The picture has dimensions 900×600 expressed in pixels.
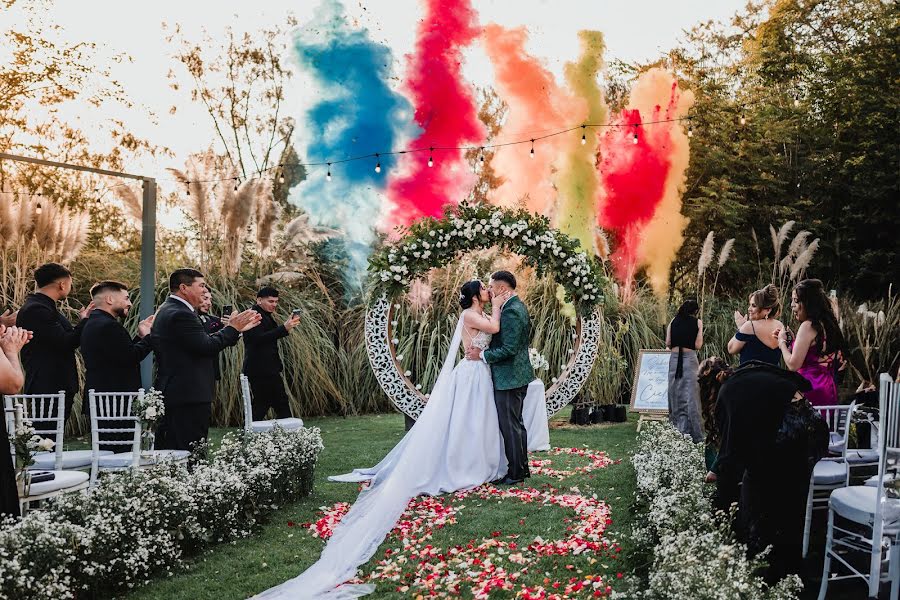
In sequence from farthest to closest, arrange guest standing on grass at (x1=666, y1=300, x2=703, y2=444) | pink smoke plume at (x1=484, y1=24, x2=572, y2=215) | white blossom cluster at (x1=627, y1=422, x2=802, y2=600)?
pink smoke plume at (x1=484, y1=24, x2=572, y2=215), guest standing on grass at (x1=666, y1=300, x2=703, y2=444), white blossom cluster at (x1=627, y1=422, x2=802, y2=600)

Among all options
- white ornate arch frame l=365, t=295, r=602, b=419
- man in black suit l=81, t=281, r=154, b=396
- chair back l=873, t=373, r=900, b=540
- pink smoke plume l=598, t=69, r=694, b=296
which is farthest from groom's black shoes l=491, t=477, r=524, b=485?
pink smoke plume l=598, t=69, r=694, b=296

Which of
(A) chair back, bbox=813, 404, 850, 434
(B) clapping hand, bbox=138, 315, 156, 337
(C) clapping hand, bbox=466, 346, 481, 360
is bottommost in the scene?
(A) chair back, bbox=813, 404, 850, 434

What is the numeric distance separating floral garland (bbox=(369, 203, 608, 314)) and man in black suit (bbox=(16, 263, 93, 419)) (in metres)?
3.69

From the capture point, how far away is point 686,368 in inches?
346

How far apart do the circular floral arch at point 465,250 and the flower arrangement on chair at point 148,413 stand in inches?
148

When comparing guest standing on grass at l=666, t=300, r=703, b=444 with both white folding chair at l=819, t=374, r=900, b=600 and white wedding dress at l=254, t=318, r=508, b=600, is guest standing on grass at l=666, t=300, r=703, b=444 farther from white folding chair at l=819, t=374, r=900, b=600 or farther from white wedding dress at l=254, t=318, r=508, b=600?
white folding chair at l=819, t=374, r=900, b=600

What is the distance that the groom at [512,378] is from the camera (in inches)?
282

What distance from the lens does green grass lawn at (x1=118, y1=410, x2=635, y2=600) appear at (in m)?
4.48

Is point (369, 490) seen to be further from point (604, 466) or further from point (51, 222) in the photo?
point (51, 222)

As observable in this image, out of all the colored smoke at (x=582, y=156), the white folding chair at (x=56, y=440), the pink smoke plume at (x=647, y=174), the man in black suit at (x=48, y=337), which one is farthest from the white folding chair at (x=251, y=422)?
the pink smoke plume at (x=647, y=174)

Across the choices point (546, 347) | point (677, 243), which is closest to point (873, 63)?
point (677, 243)

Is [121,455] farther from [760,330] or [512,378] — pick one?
[760,330]

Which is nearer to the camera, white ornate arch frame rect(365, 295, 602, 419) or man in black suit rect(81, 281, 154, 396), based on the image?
man in black suit rect(81, 281, 154, 396)

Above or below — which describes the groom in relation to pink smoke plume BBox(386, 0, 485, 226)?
below
